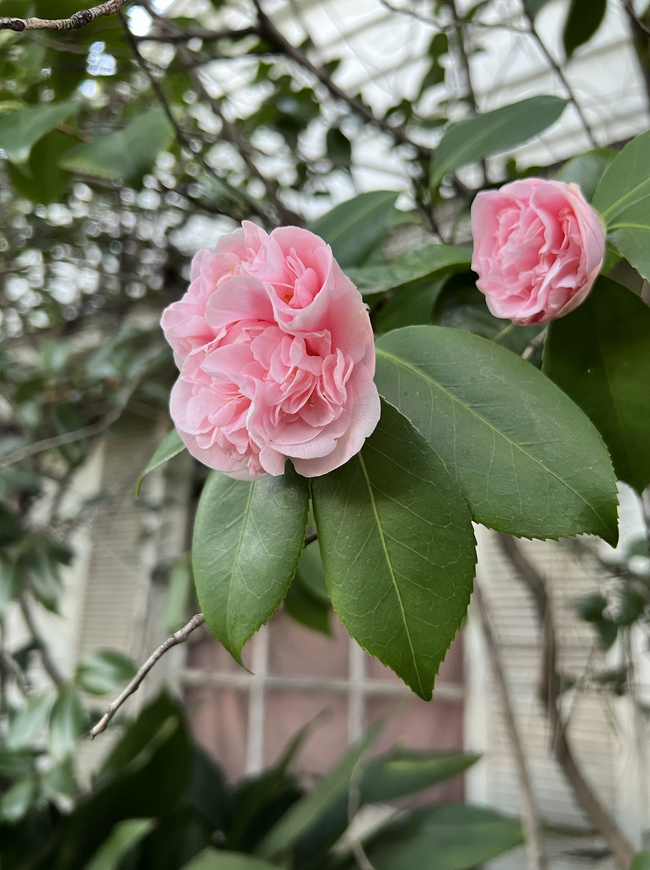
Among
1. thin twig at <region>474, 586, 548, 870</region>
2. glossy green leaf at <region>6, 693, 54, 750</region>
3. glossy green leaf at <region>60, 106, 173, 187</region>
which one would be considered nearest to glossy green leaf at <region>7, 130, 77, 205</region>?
glossy green leaf at <region>60, 106, 173, 187</region>

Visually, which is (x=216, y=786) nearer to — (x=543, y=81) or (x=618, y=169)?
(x=618, y=169)

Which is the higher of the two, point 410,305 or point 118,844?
point 410,305

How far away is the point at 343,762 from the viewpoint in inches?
38.4

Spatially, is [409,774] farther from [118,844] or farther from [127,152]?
[127,152]

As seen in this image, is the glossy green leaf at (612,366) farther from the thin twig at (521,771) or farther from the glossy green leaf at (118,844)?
the glossy green leaf at (118,844)

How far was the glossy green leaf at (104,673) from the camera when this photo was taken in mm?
893

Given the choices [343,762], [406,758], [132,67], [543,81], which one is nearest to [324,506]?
[132,67]

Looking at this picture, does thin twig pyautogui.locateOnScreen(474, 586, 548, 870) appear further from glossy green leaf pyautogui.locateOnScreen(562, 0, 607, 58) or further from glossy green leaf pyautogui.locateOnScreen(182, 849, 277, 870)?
glossy green leaf pyautogui.locateOnScreen(562, 0, 607, 58)

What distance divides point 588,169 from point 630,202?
9 centimetres

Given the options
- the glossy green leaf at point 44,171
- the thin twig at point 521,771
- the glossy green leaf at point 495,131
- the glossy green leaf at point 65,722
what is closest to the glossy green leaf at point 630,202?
the glossy green leaf at point 495,131

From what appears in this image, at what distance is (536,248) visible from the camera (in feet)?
0.95

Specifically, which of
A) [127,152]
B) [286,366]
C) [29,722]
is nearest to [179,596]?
[29,722]

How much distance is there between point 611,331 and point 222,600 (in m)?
0.23

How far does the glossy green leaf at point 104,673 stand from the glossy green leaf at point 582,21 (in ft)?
3.18
